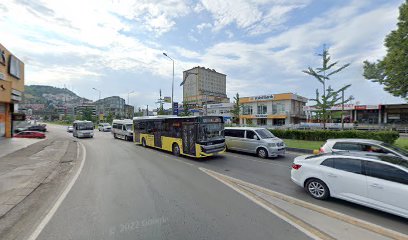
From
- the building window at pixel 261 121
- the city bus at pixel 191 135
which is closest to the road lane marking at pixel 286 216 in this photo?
the city bus at pixel 191 135

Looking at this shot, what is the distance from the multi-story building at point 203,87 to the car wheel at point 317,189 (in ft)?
223

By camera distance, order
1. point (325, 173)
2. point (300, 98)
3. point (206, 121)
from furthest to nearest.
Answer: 1. point (300, 98)
2. point (206, 121)
3. point (325, 173)

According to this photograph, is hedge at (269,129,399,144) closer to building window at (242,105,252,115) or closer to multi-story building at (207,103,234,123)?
building window at (242,105,252,115)

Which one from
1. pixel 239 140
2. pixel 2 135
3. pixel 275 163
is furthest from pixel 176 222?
pixel 2 135

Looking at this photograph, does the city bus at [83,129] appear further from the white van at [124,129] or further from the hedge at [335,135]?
the hedge at [335,135]

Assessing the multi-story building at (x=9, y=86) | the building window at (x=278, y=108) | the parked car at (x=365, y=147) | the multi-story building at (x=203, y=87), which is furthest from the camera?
the multi-story building at (x=203, y=87)

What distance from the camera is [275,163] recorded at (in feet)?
36.6

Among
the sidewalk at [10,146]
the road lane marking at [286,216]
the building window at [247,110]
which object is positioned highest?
the building window at [247,110]

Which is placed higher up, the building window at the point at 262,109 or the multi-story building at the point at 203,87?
the multi-story building at the point at 203,87

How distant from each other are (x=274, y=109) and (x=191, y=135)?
41478 mm

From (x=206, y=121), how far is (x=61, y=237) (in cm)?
899

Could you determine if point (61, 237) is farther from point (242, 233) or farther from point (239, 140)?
point (239, 140)

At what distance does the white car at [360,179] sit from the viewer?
464cm

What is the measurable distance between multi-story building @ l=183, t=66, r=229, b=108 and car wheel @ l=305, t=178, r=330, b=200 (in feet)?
223
